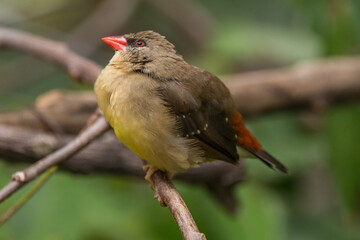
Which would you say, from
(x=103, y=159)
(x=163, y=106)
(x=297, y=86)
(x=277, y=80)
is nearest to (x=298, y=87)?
(x=297, y=86)

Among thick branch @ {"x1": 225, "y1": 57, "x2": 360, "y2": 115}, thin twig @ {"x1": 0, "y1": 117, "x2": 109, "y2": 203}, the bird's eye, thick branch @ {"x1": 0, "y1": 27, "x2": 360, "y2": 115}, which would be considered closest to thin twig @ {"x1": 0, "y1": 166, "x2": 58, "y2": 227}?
thin twig @ {"x1": 0, "y1": 117, "x2": 109, "y2": 203}

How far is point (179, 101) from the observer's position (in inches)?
101

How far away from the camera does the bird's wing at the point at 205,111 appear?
256 centimetres

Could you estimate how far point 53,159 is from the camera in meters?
2.33

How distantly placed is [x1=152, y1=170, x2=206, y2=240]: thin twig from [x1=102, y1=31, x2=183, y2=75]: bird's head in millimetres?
515

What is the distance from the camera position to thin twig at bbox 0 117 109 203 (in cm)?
216

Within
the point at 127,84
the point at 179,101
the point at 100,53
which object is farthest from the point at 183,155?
the point at 100,53

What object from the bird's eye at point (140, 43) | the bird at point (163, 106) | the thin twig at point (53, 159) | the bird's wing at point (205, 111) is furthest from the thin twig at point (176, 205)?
the bird's eye at point (140, 43)

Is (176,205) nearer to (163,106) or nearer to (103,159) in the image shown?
(163,106)

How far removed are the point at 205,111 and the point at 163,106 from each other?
0.84ft

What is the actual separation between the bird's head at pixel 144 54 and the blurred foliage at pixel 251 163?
107 cm

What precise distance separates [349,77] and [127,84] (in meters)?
2.40

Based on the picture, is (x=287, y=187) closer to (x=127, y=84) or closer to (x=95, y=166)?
(x=95, y=166)

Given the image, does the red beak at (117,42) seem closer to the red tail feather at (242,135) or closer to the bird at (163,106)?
the bird at (163,106)
